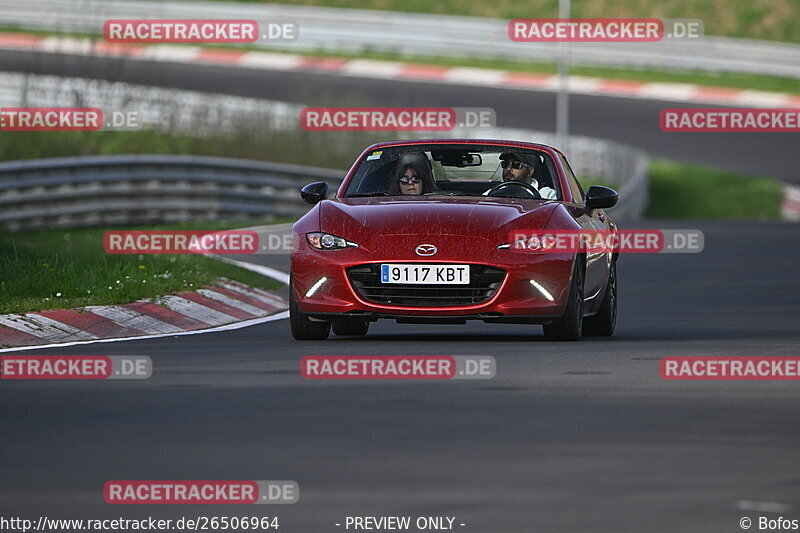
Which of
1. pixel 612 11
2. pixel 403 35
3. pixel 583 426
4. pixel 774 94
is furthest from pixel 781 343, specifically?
pixel 612 11

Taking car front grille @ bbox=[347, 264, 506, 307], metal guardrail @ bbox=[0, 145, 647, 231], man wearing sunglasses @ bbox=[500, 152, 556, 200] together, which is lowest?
metal guardrail @ bbox=[0, 145, 647, 231]

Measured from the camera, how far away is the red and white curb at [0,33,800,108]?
47.7 m

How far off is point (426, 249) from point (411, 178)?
4.12 ft

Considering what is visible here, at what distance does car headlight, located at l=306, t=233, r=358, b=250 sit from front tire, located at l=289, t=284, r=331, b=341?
35 cm

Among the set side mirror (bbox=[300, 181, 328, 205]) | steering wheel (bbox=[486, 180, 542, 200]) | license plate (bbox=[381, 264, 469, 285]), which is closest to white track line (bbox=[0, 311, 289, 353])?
side mirror (bbox=[300, 181, 328, 205])

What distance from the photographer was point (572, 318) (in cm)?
1314

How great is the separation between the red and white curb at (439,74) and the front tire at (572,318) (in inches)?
1320

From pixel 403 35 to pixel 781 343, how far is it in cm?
4189

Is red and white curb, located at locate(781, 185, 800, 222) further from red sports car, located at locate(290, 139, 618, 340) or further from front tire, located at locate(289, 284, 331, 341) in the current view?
front tire, located at locate(289, 284, 331, 341)

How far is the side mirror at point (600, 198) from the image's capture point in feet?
45.9

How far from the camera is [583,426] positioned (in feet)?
29.9

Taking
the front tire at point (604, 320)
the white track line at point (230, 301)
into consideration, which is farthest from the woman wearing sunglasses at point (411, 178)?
the white track line at point (230, 301)

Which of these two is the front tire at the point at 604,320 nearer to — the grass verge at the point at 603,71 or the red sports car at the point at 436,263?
the red sports car at the point at 436,263

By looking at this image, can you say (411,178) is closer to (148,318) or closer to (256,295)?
(148,318)
